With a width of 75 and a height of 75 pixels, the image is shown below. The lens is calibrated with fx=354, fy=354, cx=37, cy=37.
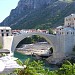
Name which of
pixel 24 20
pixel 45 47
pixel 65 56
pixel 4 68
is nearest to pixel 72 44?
pixel 65 56

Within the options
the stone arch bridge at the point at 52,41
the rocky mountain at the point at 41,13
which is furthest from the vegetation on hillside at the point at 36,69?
the rocky mountain at the point at 41,13

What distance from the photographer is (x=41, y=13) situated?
532ft

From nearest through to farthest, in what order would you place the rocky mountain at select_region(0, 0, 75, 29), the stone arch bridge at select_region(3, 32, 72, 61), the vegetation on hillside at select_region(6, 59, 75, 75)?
the vegetation on hillside at select_region(6, 59, 75, 75), the stone arch bridge at select_region(3, 32, 72, 61), the rocky mountain at select_region(0, 0, 75, 29)

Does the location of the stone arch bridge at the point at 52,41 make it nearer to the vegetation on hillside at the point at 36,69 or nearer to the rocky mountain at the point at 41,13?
the vegetation on hillside at the point at 36,69

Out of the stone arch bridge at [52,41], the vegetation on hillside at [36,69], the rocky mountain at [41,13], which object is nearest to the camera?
the vegetation on hillside at [36,69]

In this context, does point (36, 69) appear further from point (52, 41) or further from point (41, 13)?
point (41, 13)

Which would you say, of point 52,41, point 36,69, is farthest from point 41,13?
point 36,69

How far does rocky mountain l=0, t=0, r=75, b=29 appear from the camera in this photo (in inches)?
5538

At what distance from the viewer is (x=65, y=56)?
64062 millimetres

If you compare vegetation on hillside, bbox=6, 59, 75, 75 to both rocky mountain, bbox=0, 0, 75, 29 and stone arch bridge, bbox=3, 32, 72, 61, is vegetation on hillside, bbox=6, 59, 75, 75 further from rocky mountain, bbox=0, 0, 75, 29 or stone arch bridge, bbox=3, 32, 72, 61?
rocky mountain, bbox=0, 0, 75, 29

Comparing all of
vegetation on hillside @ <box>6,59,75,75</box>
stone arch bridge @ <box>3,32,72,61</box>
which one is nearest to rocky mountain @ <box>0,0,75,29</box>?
stone arch bridge @ <box>3,32,72,61</box>

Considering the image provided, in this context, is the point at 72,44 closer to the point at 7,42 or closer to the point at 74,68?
the point at 7,42

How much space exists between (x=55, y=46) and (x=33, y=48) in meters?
27.3

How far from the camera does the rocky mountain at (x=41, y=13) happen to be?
461 ft
